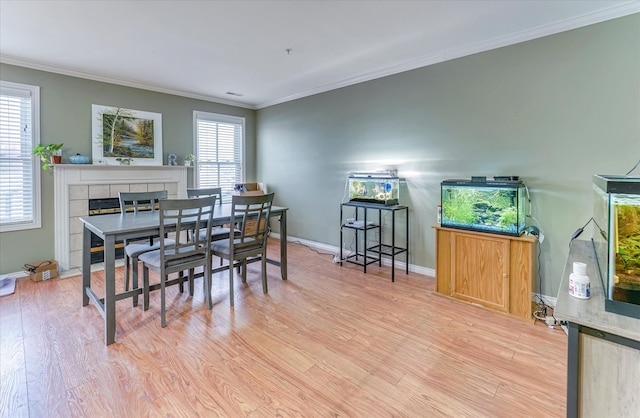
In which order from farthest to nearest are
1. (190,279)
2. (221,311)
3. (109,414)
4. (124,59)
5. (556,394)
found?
1. (124,59)
2. (190,279)
3. (221,311)
4. (556,394)
5. (109,414)

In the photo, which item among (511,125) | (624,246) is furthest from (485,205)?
(624,246)

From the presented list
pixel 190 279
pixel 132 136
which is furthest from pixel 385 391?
pixel 132 136

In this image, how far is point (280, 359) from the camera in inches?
81.0

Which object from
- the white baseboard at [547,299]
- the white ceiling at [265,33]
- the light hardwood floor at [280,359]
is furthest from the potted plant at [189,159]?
the white baseboard at [547,299]

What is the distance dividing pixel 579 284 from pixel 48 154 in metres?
5.18

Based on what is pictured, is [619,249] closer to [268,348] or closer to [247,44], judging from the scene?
[268,348]

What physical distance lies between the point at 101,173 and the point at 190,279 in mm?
2364

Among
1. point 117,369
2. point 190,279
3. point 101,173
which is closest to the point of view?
point 117,369

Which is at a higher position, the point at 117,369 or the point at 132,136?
the point at 132,136

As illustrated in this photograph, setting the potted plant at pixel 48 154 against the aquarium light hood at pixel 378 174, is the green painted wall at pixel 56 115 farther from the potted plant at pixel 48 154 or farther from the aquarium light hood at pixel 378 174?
the aquarium light hood at pixel 378 174

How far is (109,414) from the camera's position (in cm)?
158

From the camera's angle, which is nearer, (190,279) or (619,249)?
(619,249)

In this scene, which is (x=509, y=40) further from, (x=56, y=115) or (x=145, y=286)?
(x=56, y=115)

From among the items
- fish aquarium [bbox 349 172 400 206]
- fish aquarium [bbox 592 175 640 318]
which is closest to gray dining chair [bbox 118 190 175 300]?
fish aquarium [bbox 349 172 400 206]
